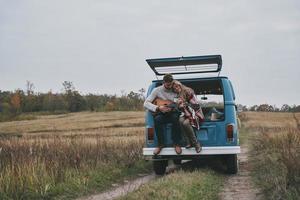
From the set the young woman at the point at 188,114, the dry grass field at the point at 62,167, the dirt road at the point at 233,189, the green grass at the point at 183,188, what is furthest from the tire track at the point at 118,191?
the young woman at the point at 188,114

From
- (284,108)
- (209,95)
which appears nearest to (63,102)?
(284,108)

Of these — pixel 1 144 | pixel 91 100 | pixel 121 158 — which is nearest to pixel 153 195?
pixel 121 158

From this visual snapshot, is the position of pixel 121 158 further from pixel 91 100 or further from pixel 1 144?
pixel 91 100

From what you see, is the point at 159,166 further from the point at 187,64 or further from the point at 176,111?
the point at 187,64

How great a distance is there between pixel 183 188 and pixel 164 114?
310cm

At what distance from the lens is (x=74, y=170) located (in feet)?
34.8

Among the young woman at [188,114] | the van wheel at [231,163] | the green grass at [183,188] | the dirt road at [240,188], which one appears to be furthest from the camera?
the van wheel at [231,163]

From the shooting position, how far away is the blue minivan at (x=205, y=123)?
34.9 ft

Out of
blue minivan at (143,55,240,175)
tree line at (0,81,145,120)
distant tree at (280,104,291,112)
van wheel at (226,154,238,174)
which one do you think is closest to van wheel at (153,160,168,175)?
blue minivan at (143,55,240,175)

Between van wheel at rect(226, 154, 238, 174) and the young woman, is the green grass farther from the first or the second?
van wheel at rect(226, 154, 238, 174)

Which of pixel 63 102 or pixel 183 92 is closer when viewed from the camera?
pixel 183 92

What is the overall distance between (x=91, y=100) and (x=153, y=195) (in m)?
94.2

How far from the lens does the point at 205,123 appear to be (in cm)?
1084

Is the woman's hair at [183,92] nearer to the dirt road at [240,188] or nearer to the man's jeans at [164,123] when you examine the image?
the man's jeans at [164,123]
